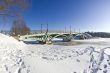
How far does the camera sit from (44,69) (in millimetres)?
9781

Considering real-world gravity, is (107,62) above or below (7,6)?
below

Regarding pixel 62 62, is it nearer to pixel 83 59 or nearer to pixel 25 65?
pixel 83 59

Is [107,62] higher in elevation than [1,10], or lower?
lower

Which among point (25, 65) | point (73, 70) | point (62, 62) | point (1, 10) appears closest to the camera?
point (73, 70)

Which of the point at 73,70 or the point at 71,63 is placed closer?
the point at 73,70

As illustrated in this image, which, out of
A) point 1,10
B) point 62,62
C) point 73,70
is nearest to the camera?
point 73,70

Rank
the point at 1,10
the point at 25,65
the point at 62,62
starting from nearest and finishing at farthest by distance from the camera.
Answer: the point at 25,65 < the point at 62,62 < the point at 1,10

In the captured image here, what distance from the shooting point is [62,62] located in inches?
423

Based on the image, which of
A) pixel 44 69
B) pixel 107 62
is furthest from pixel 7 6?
pixel 107 62

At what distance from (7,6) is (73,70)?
45.4 feet

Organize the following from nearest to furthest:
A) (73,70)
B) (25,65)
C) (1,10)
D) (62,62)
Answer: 1. (73,70)
2. (25,65)
3. (62,62)
4. (1,10)

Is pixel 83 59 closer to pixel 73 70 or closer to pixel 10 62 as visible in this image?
pixel 73 70

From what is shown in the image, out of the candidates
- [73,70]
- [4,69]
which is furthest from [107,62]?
[4,69]

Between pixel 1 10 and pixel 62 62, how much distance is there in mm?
12024
